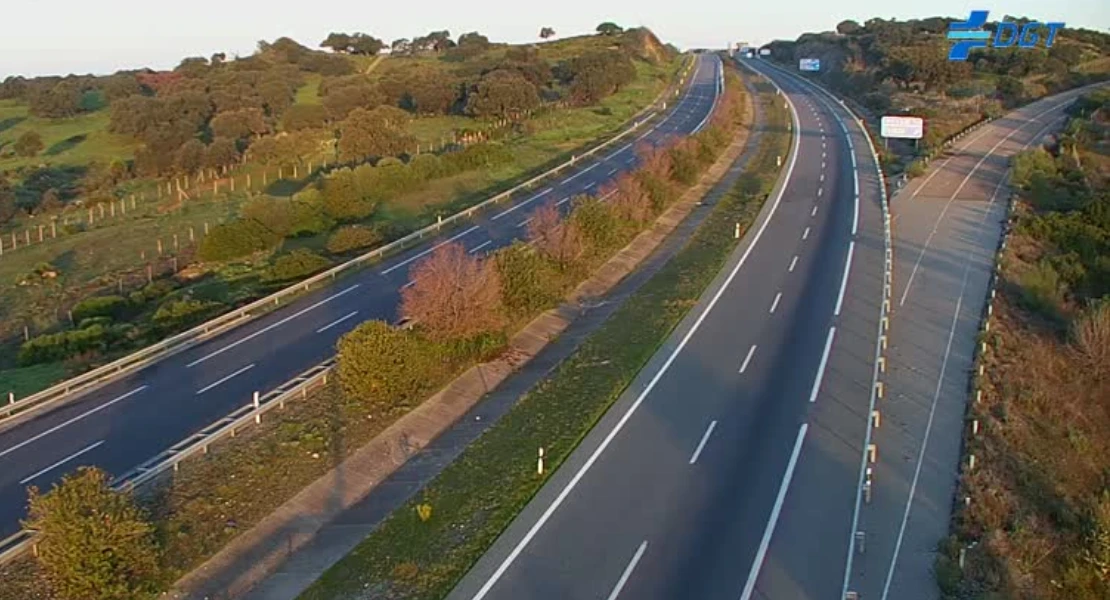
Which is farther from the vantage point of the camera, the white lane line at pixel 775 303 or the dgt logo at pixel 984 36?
the dgt logo at pixel 984 36

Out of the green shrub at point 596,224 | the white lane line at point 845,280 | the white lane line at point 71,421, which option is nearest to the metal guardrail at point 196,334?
the white lane line at point 71,421

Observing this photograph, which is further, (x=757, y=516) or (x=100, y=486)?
(x=757, y=516)

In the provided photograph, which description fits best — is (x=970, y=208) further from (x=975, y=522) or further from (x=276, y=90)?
(x=276, y=90)

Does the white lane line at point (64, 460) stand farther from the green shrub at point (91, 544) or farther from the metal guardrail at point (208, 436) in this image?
the green shrub at point (91, 544)

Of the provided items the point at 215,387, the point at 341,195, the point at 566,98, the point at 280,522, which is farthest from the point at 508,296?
the point at 566,98

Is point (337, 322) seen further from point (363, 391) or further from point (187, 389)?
point (363, 391)

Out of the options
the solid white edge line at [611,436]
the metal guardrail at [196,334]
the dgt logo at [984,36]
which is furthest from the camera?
the dgt logo at [984,36]
